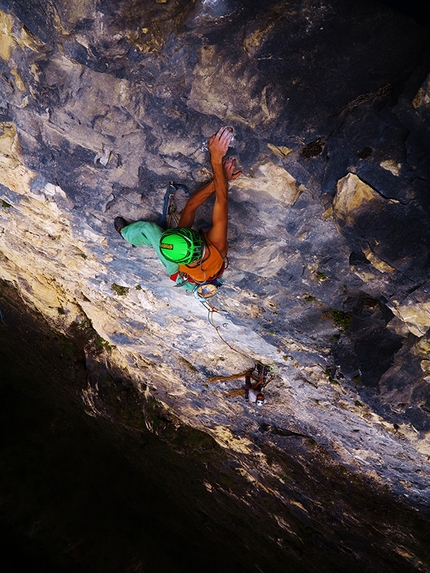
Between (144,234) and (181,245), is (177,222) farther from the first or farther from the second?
(181,245)

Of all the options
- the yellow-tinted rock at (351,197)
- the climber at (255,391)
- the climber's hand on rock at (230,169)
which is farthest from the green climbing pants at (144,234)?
the climber at (255,391)

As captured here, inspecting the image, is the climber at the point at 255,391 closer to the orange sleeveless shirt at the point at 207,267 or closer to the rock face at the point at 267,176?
the rock face at the point at 267,176

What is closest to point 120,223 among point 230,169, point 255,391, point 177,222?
point 177,222

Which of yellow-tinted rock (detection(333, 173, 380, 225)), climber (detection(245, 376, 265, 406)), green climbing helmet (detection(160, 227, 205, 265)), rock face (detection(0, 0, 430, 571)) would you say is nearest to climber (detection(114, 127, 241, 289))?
green climbing helmet (detection(160, 227, 205, 265))

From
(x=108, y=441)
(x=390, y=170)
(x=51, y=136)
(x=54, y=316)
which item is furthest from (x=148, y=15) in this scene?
(x=108, y=441)

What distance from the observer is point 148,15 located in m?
2.27

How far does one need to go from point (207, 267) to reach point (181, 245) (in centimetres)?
41

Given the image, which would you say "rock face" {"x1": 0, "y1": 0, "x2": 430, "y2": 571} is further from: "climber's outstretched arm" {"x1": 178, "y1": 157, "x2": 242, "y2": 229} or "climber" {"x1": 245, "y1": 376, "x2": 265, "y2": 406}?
"climber" {"x1": 245, "y1": 376, "x2": 265, "y2": 406}

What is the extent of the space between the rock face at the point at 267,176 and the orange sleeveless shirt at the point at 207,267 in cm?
27

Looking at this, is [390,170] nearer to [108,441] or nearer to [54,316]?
[54,316]

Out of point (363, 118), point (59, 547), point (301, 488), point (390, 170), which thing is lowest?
point (59, 547)

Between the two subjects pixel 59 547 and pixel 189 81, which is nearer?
pixel 189 81

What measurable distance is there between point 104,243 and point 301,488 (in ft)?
16.7

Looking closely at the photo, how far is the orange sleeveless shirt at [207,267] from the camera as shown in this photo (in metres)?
3.23
